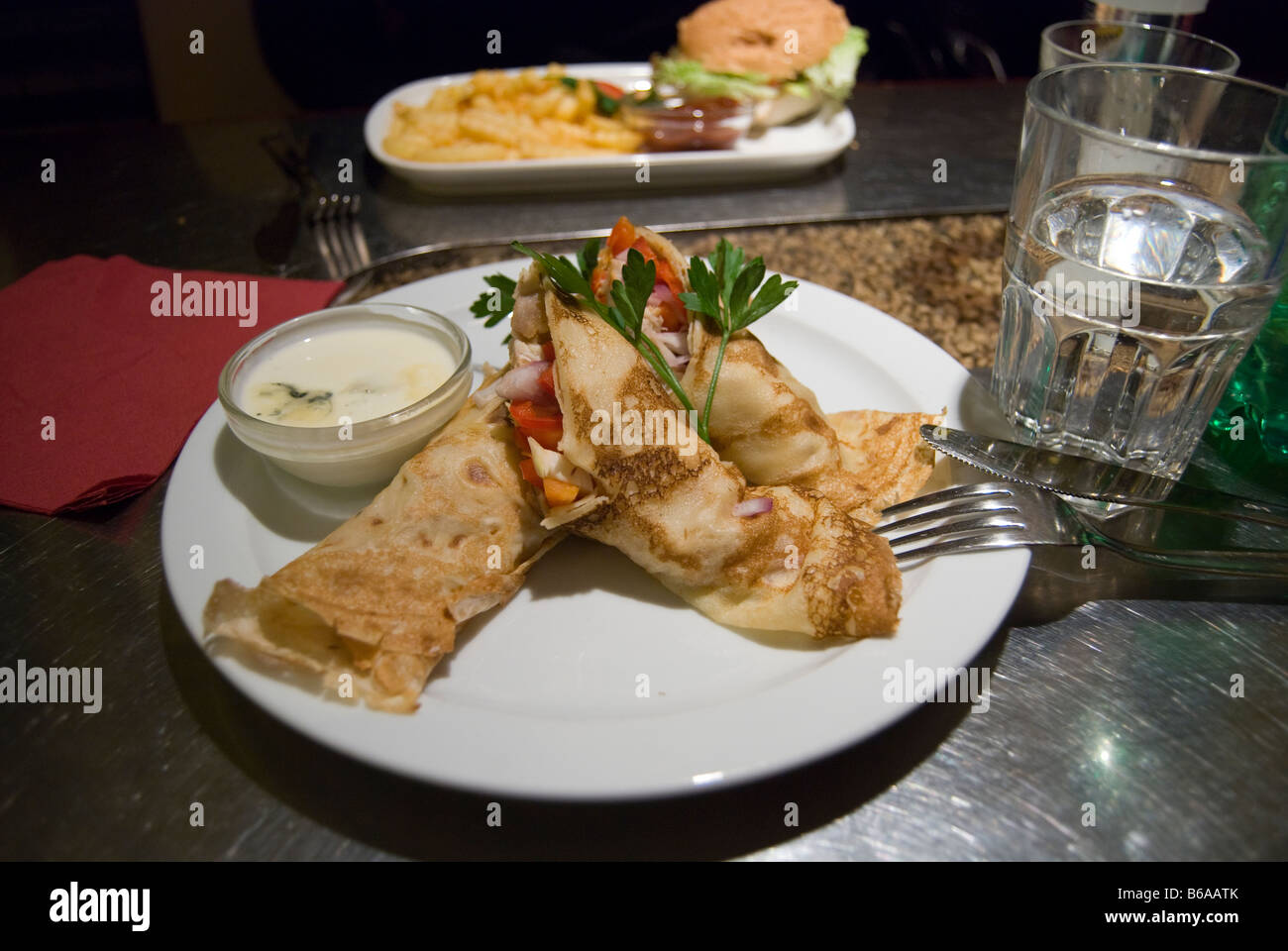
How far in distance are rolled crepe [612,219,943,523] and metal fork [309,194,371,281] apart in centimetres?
201

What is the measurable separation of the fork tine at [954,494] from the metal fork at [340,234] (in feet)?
8.32

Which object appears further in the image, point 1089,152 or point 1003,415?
point 1003,415

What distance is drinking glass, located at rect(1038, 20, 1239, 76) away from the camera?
3111 millimetres

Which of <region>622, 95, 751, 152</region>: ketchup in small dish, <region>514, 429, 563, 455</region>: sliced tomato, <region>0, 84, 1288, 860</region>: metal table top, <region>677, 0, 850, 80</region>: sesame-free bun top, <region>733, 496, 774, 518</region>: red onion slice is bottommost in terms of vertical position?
<region>0, 84, 1288, 860</region>: metal table top

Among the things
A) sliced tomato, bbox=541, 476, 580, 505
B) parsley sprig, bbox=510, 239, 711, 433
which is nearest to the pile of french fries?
parsley sprig, bbox=510, 239, 711, 433

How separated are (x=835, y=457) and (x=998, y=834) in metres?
0.94

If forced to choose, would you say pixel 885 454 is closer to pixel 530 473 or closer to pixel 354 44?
pixel 530 473

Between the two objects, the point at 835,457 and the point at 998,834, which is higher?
the point at 835,457

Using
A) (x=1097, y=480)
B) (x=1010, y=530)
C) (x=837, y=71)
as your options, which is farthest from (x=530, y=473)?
(x=837, y=71)

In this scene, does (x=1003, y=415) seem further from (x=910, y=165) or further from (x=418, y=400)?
(x=910, y=165)

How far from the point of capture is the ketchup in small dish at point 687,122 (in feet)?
13.3

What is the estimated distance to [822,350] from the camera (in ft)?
8.61

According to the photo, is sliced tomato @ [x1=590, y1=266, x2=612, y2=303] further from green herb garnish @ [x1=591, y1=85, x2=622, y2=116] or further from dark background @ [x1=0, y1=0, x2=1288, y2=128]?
dark background @ [x1=0, y1=0, x2=1288, y2=128]
